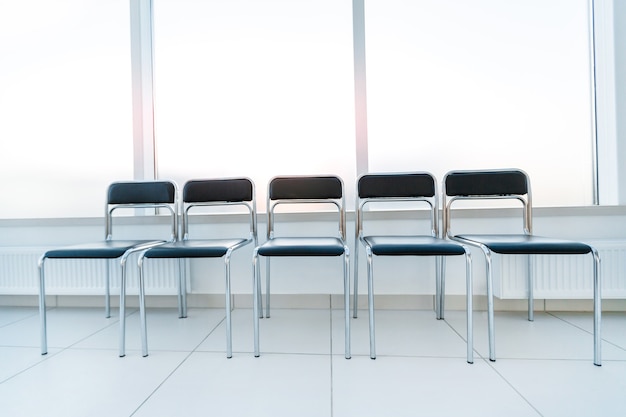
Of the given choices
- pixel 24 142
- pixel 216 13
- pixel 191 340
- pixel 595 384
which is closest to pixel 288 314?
pixel 191 340

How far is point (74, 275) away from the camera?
66.1 inches

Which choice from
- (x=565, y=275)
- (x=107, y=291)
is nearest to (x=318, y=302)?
(x=107, y=291)

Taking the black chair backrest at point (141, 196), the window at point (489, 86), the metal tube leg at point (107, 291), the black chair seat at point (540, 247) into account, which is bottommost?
the metal tube leg at point (107, 291)

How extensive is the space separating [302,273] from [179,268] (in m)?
0.69

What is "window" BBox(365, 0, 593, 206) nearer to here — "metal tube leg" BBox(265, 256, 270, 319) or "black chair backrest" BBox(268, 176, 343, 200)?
"black chair backrest" BBox(268, 176, 343, 200)

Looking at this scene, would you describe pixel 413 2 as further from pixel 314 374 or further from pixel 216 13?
pixel 314 374

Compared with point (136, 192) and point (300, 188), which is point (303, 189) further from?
point (136, 192)

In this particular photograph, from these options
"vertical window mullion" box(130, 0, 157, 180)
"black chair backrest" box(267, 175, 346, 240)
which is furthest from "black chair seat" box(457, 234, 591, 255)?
"vertical window mullion" box(130, 0, 157, 180)

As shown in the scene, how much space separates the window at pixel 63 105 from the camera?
72.6 inches

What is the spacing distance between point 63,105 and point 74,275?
1131 millimetres

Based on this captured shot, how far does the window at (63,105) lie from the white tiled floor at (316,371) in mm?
867

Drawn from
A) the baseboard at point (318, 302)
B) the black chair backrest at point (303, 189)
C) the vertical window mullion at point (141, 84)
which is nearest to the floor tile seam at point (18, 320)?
the baseboard at point (318, 302)

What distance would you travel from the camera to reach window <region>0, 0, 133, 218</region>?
1.84 meters

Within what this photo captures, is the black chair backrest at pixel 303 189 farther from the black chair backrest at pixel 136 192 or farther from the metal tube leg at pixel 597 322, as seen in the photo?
the metal tube leg at pixel 597 322
